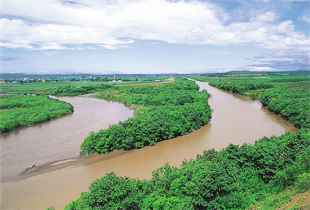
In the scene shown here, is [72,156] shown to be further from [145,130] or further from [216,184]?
[216,184]

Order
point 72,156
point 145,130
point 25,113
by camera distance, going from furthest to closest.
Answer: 1. point 25,113
2. point 145,130
3. point 72,156

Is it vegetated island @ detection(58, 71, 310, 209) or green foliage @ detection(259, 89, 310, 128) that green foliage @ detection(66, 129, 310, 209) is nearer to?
vegetated island @ detection(58, 71, 310, 209)

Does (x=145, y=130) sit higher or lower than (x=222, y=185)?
lower

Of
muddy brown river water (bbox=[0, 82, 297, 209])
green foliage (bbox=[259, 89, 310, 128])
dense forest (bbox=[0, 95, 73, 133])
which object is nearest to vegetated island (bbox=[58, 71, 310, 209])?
muddy brown river water (bbox=[0, 82, 297, 209])

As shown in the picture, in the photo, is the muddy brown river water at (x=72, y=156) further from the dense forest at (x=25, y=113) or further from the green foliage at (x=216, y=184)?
the green foliage at (x=216, y=184)

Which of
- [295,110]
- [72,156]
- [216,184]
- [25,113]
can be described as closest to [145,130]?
[72,156]

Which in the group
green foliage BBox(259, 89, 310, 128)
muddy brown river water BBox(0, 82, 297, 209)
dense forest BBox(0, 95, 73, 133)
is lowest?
muddy brown river water BBox(0, 82, 297, 209)

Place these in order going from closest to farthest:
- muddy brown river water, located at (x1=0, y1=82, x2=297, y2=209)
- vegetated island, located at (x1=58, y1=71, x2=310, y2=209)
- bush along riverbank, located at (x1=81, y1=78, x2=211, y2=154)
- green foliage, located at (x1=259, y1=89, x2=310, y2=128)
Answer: vegetated island, located at (x1=58, y1=71, x2=310, y2=209), muddy brown river water, located at (x1=0, y1=82, x2=297, y2=209), bush along riverbank, located at (x1=81, y1=78, x2=211, y2=154), green foliage, located at (x1=259, y1=89, x2=310, y2=128)

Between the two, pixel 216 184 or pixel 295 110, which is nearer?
pixel 216 184
